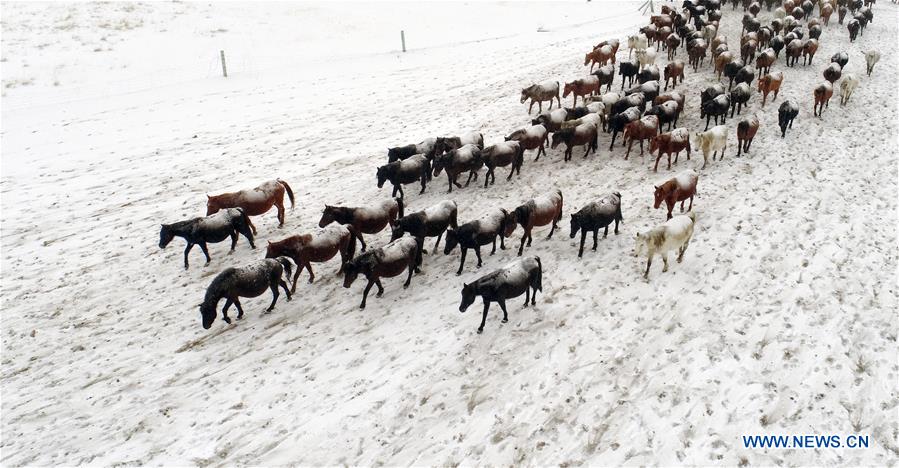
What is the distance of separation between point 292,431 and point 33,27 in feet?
113

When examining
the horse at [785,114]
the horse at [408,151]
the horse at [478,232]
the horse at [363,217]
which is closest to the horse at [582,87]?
the horse at [785,114]

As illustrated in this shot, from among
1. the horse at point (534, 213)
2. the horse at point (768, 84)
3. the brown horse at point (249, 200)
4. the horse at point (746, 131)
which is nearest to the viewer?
the horse at point (534, 213)

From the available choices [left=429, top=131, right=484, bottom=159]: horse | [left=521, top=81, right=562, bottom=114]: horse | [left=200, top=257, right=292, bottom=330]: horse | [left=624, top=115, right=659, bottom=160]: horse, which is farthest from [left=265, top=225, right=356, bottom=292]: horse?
[left=521, top=81, right=562, bottom=114]: horse

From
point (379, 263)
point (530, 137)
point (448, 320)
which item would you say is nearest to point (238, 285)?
point (379, 263)

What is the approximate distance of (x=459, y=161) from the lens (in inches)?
551

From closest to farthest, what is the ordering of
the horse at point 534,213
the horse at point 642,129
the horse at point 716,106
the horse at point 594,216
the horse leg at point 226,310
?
the horse leg at point 226,310, the horse at point 594,216, the horse at point 534,213, the horse at point 642,129, the horse at point 716,106

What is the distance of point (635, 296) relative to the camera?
31.6 ft

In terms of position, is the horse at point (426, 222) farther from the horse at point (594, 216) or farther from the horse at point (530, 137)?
the horse at point (530, 137)

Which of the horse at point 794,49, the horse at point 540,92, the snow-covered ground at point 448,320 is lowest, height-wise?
Result: the snow-covered ground at point 448,320

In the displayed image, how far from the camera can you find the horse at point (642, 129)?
14.9m

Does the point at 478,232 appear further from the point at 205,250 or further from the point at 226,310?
the point at 205,250

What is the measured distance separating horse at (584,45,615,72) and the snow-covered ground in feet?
15.0

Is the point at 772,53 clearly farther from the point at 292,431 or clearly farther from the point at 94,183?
the point at 94,183

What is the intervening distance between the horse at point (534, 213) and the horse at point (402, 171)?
3.68m
